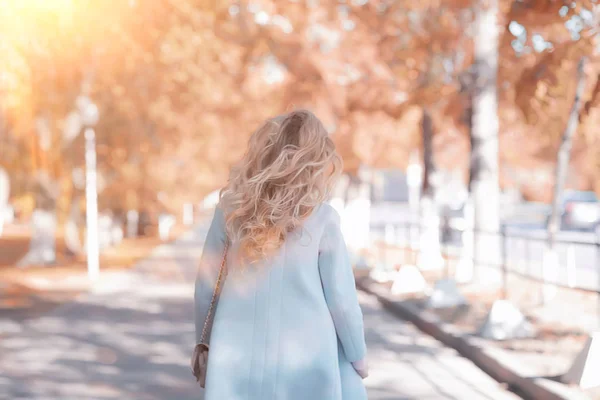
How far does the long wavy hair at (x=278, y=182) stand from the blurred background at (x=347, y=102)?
494 cm

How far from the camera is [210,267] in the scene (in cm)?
389

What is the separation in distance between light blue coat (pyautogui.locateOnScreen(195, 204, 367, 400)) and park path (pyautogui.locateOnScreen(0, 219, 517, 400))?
160 inches

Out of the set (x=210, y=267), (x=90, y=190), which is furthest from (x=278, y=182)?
(x=90, y=190)

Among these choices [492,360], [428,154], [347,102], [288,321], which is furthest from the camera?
[428,154]

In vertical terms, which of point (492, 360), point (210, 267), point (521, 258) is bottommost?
point (521, 258)

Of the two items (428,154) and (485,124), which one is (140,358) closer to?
(485,124)

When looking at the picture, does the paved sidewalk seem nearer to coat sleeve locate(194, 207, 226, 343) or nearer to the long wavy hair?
coat sleeve locate(194, 207, 226, 343)

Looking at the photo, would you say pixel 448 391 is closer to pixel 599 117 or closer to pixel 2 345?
pixel 2 345

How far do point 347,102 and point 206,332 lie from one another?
69.6 feet

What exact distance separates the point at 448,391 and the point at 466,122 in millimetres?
13385

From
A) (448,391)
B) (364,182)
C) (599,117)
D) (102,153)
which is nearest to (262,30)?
(599,117)

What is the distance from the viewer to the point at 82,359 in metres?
10.0

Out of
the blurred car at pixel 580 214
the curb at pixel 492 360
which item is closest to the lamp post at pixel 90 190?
the curb at pixel 492 360

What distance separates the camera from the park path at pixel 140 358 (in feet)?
26.4
